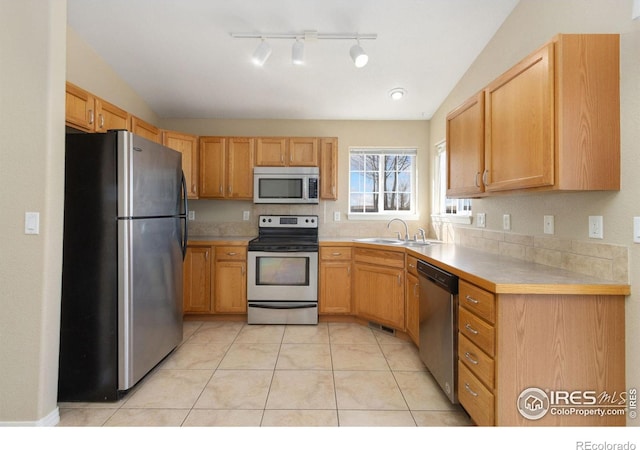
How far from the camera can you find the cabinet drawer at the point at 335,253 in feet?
11.7

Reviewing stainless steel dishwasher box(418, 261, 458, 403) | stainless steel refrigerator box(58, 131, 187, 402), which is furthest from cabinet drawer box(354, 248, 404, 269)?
stainless steel refrigerator box(58, 131, 187, 402)

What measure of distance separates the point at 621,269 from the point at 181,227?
2901mm

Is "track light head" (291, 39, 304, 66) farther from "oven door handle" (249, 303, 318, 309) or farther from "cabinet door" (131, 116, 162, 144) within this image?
"oven door handle" (249, 303, 318, 309)

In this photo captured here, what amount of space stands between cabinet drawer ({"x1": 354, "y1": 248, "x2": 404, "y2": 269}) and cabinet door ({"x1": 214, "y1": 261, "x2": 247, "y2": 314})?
1.27 m

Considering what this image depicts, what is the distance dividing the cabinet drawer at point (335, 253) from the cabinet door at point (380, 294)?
155 millimetres

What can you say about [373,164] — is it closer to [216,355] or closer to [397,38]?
[397,38]

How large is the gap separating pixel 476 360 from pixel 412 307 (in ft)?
4.06

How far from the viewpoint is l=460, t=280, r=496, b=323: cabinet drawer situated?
60.2 inches

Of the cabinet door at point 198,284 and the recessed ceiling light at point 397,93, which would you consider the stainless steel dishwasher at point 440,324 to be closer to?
the recessed ceiling light at point 397,93

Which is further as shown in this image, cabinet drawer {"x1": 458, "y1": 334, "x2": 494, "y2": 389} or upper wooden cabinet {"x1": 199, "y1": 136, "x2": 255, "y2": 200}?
upper wooden cabinet {"x1": 199, "y1": 136, "x2": 255, "y2": 200}

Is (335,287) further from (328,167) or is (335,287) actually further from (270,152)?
(270,152)

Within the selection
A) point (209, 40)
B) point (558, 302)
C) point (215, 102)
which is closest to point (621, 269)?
point (558, 302)

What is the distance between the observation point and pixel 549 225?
6.51 feet

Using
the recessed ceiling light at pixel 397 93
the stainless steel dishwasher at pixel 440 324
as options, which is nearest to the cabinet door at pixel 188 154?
the recessed ceiling light at pixel 397 93
